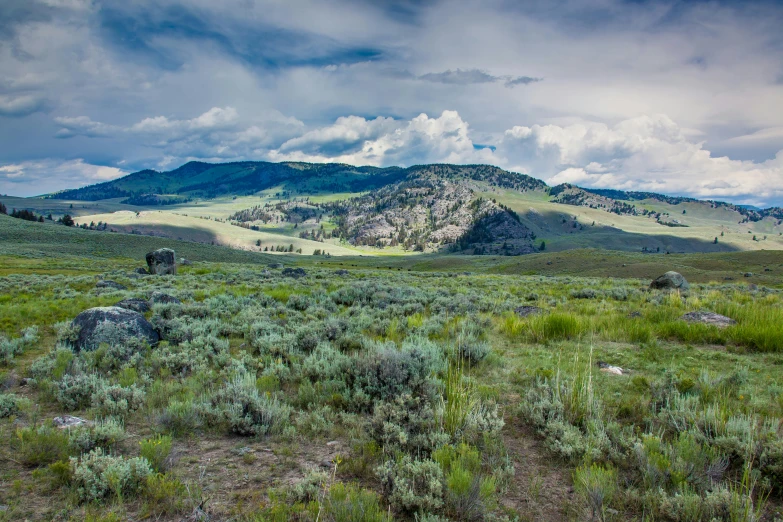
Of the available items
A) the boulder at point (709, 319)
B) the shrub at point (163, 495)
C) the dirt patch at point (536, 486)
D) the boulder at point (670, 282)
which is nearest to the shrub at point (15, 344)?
the shrub at point (163, 495)

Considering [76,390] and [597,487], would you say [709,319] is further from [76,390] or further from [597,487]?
[76,390]

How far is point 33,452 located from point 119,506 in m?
1.59

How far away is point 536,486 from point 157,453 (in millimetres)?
3967

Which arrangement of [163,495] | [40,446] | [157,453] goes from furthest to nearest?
[40,446] → [157,453] → [163,495]

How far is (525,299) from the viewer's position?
16484 millimetres

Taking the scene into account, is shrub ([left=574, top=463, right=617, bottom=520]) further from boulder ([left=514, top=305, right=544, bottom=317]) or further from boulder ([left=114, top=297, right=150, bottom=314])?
boulder ([left=114, top=297, right=150, bottom=314])

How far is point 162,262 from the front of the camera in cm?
3528

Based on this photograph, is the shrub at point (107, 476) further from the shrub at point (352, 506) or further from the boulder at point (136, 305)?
the boulder at point (136, 305)

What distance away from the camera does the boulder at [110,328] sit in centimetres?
796

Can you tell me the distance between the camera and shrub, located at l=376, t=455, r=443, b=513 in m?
3.30

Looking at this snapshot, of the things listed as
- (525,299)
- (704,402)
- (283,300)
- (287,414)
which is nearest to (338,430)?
(287,414)

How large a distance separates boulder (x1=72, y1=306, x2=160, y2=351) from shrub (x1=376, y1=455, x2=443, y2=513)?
703 cm

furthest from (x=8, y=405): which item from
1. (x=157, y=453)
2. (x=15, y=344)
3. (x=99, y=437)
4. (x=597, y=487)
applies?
(x=597, y=487)

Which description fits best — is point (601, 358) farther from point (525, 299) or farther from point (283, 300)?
point (283, 300)
